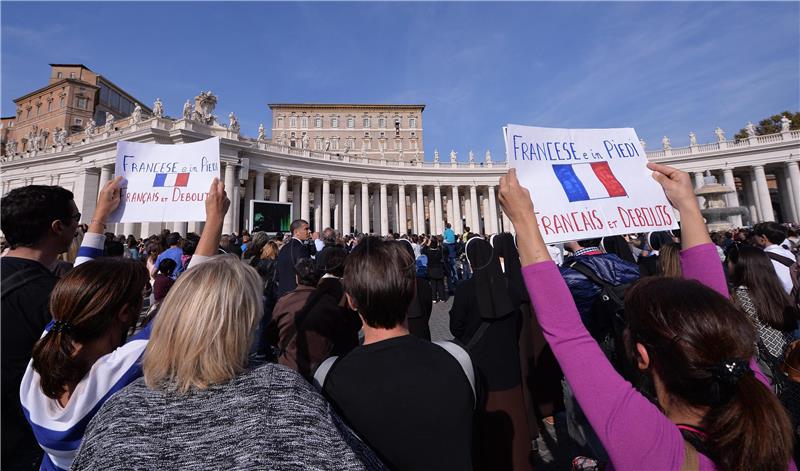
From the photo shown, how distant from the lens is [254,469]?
3.05ft

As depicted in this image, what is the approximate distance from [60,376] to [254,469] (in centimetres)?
117

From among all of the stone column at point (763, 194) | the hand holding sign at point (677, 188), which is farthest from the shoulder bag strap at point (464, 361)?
the stone column at point (763, 194)

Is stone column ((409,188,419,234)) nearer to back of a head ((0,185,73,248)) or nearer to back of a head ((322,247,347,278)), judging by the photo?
back of a head ((322,247,347,278))

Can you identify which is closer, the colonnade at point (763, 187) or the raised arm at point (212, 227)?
the raised arm at point (212, 227)

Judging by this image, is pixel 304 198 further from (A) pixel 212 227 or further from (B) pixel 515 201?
(B) pixel 515 201

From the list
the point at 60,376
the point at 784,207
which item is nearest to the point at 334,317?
the point at 60,376

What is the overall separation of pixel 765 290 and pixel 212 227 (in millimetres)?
4559

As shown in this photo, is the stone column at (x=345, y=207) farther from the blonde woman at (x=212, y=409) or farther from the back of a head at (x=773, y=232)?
the blonde woman at (x=212, y=409)

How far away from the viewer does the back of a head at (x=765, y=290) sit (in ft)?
9.73

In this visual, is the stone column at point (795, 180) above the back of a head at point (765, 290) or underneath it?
above

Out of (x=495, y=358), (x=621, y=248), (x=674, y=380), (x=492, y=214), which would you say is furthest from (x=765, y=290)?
(x=492, y=214)

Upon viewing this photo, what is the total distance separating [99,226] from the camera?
277 cm

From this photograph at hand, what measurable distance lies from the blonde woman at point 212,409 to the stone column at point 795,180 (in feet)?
190

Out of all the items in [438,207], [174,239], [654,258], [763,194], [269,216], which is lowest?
[654,258]
